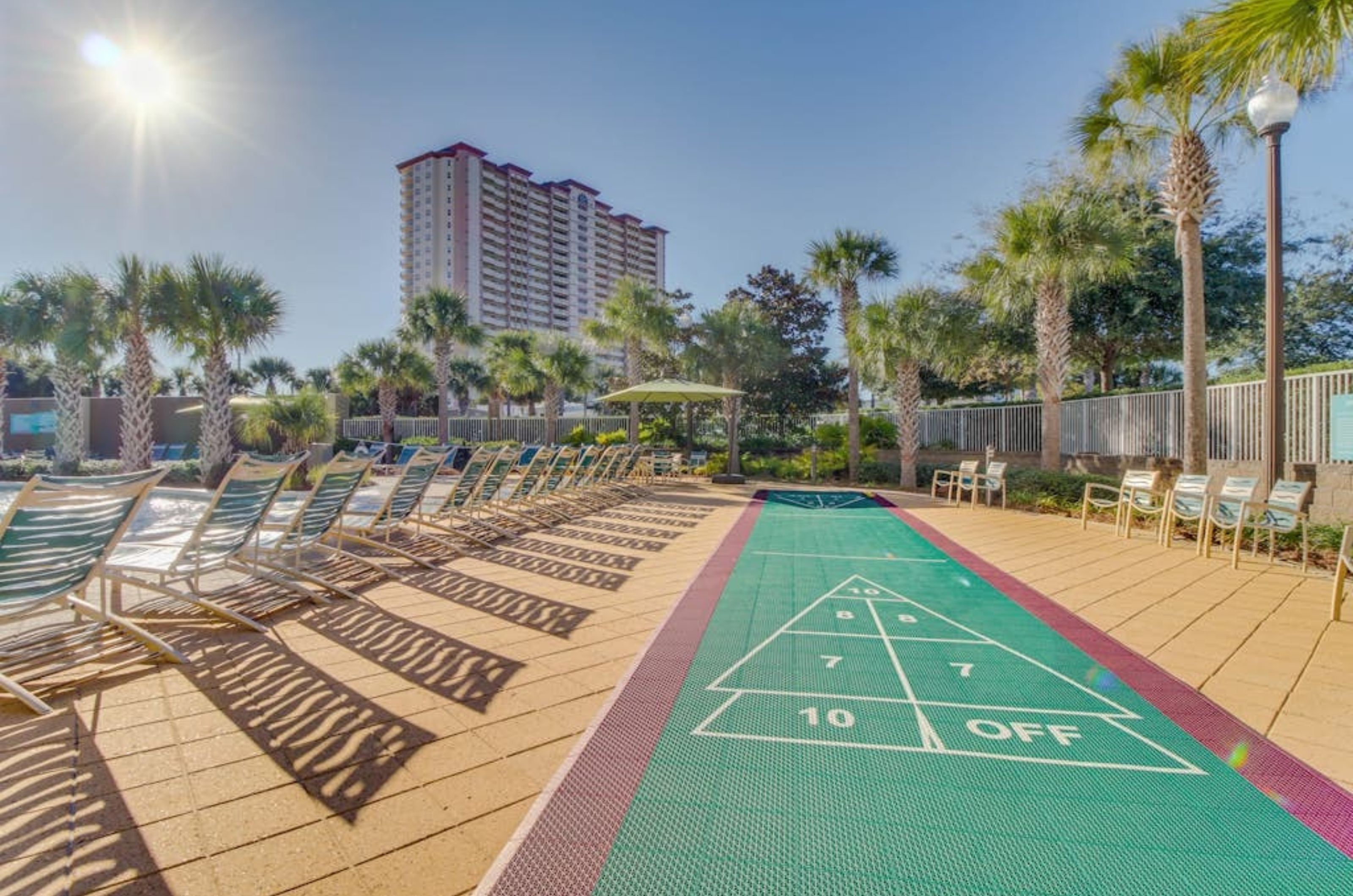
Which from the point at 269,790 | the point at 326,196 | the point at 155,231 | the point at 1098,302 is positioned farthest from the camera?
the point at 326,196

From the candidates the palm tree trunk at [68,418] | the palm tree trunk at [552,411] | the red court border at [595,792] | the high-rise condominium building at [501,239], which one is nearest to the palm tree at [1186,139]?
the red court border at [595,792]

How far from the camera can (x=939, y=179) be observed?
15859 mm

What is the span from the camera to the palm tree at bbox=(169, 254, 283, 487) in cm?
A: 1167

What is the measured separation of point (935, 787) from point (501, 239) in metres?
87.4

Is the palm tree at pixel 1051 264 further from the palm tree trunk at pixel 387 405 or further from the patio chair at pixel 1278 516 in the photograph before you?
the palm tree trunk at pixel 387 405

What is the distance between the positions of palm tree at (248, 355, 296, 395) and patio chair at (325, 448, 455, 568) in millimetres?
52202

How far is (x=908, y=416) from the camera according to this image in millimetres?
14016

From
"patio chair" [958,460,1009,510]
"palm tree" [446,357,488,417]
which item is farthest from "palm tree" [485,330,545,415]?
"patio chair" [958,460,1009,510]

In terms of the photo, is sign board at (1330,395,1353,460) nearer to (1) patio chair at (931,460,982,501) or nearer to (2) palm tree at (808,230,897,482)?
(1) patio chair at (931,460,982,501)

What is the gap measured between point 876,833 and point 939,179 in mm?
17586

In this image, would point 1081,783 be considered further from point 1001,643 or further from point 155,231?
point 155,231

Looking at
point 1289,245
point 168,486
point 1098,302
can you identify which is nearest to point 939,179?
point 1098,302

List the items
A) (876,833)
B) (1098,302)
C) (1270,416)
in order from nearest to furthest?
(876,833)
(1270,416)
(1098,302)

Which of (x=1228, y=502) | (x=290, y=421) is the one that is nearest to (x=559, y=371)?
(x=290, y=421)
